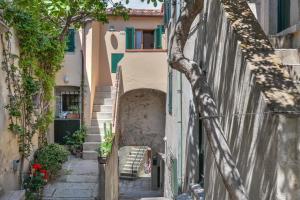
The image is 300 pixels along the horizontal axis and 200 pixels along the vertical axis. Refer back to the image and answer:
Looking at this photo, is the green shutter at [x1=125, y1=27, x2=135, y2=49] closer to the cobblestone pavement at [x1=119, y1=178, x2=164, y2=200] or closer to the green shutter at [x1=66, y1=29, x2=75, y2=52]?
the green shutter at [x1=66, y1=29, x2=75, y2=52]

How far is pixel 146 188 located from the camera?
22.3 meters

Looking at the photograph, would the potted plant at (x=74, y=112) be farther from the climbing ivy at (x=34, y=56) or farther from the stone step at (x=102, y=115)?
the climbing ivy at (x=34, y=56)

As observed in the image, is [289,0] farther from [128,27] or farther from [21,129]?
[128,27]

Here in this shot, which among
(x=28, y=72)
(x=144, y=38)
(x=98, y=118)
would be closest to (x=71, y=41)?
(x=98, y=118)

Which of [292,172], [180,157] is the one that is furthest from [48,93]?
[292,172]

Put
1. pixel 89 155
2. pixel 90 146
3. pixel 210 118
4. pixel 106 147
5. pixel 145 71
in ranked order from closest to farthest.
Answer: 1. pixel 210 118
2. pixel 106 147
3. pixel 89 155
4. pixel 90 146
5. pixel 145 71

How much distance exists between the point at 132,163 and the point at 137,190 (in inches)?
187

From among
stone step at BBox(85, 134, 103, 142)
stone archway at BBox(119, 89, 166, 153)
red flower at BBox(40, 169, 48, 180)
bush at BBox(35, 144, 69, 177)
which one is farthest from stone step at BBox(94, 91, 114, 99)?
red flower at BBox(40, 169, 48, 180)

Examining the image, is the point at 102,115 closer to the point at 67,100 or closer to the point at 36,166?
the point at 67,100

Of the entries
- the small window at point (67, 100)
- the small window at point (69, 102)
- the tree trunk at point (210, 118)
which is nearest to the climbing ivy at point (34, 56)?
the tree trunk at point (210, 118)

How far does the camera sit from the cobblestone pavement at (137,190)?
1911cm

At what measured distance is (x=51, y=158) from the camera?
37.1 feet

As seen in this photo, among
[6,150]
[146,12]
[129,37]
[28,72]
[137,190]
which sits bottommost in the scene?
[137,190]

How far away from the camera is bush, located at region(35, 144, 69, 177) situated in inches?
433
